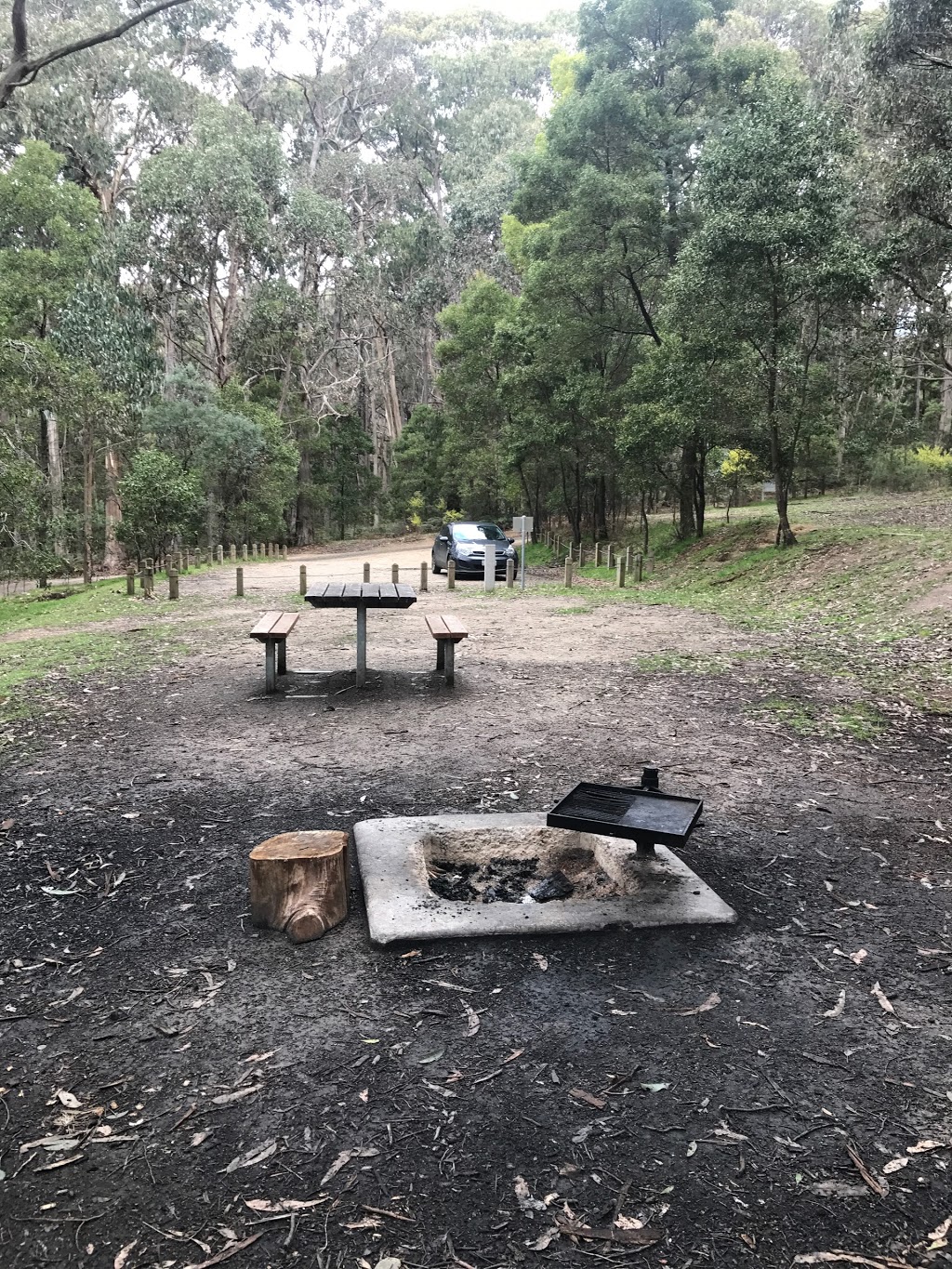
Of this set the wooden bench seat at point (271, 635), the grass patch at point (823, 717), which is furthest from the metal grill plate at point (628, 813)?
the wooden bench seat at point (271, 635)

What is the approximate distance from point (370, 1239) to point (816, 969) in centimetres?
183

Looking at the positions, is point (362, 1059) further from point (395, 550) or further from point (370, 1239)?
point (395, 550)

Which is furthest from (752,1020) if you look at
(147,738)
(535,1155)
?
(147,738)

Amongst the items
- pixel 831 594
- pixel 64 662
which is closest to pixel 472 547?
pixel 831 594

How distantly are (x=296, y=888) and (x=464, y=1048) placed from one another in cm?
99

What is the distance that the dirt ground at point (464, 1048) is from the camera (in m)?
1.99

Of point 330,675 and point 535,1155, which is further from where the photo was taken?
point 330,675

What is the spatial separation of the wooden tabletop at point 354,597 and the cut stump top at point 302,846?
10.9 feet

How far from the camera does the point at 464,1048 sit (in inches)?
102

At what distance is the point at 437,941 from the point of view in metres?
3.19

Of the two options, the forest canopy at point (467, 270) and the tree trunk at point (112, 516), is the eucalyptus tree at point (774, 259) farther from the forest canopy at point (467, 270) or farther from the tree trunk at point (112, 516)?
the tree trunk at point (112, 516)

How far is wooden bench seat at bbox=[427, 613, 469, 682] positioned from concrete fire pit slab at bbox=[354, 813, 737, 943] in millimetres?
3035

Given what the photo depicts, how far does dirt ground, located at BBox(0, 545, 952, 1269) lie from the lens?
199 centimetres

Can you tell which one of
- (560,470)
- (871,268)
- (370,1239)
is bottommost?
(370,1239)
